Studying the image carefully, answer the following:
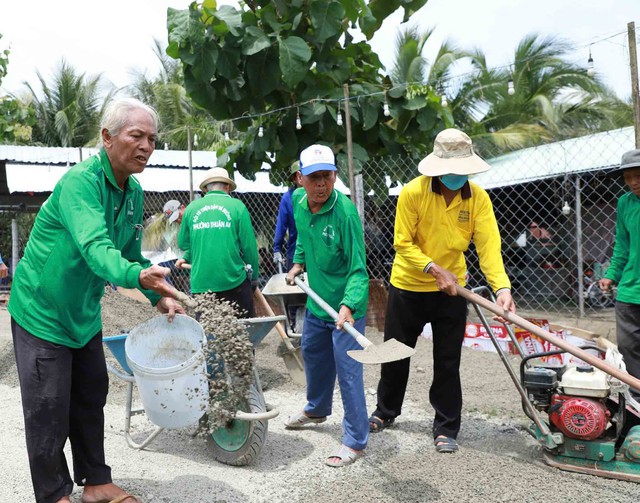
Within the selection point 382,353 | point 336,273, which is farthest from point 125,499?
point 336,273

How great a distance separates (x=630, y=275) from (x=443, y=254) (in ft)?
4.53

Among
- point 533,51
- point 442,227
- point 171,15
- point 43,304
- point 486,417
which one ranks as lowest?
point 486,417

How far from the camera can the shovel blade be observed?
3012 millimetres

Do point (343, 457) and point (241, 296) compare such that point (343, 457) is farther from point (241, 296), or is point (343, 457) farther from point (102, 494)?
point (241, 296)

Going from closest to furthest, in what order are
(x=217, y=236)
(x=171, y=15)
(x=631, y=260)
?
(x=631, y=260) → (x=217, y=236) → (x=171, y=15)

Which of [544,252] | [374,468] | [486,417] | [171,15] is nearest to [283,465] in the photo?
[374,468]

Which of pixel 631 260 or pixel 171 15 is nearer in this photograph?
pixel 631 260

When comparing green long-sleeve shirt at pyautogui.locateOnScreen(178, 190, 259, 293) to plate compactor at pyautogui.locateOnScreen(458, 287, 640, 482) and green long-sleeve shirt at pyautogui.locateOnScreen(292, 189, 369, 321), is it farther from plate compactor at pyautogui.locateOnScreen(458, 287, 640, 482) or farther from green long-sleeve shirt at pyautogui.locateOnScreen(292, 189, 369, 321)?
plate compactor at pyautogui.locateOnScreen(458, 287, 640, 482)

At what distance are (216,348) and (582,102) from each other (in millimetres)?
19569

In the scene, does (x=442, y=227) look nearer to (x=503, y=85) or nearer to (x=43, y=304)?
(x=43, y=304)

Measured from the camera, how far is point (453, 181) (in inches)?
150

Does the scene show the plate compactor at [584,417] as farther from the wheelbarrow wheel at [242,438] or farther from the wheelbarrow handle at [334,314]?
the wheelbarrow wheel at [242,438]

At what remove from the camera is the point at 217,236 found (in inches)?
195

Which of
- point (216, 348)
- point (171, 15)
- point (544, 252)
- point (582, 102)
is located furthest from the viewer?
point (582, 102)
